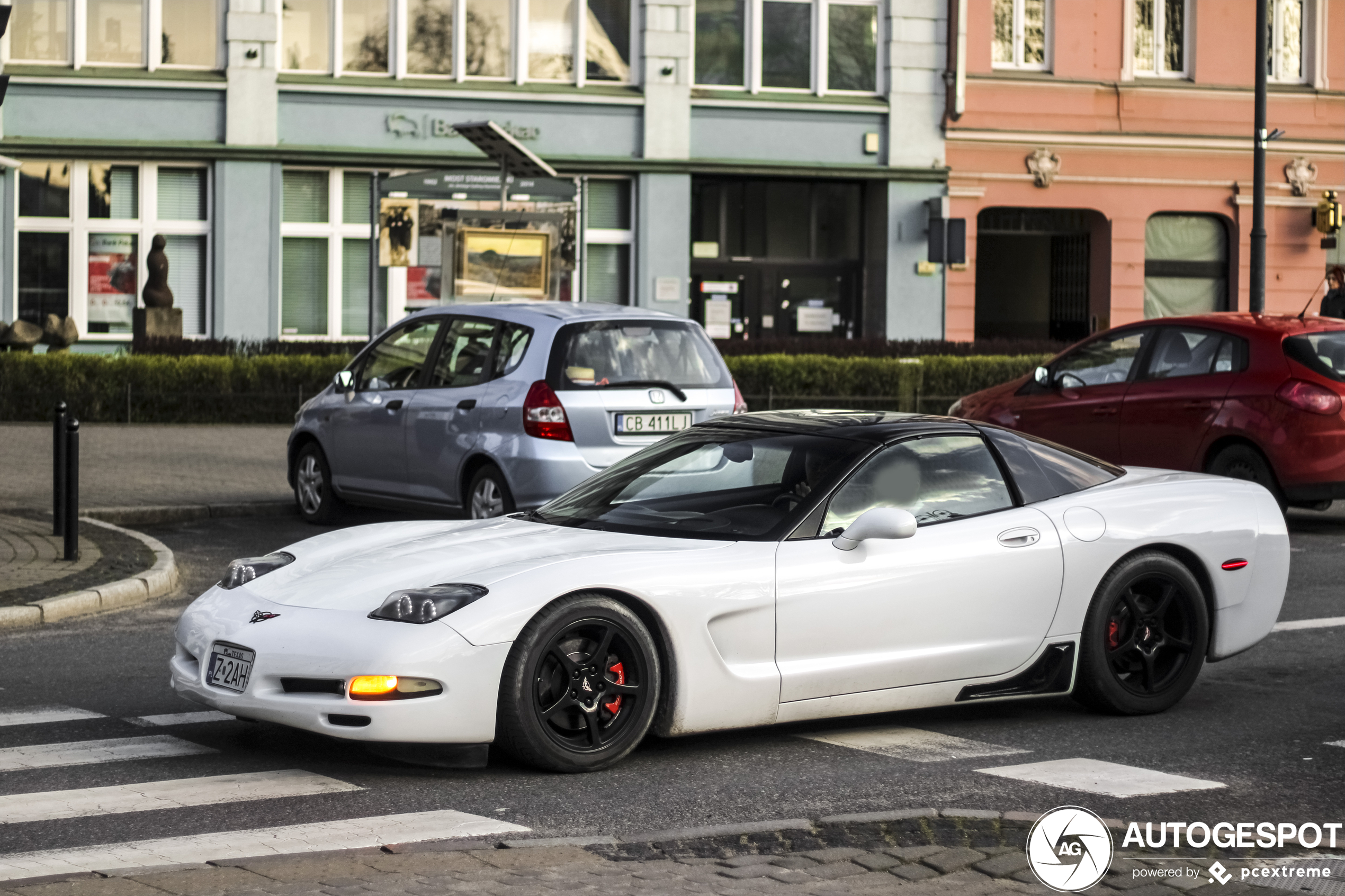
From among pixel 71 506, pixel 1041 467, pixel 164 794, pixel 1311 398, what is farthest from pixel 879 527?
pixel 1311 398

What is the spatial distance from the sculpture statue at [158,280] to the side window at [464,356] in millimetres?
14452

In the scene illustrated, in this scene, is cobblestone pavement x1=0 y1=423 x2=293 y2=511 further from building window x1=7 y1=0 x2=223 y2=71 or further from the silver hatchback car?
building window x1=7 y1=0 x2=223 y2=71

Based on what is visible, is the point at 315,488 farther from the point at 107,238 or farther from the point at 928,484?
the point at 107,238

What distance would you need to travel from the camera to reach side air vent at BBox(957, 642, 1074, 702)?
282 inches

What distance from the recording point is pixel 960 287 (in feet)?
104

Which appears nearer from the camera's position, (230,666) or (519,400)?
(230,666)

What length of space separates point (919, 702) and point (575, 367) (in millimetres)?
5579

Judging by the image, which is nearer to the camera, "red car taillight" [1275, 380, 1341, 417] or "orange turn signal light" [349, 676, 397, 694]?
Result: "orange turn signal light" [349, 676, 397, 694]

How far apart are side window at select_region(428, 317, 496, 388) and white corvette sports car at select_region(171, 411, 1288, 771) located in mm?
4960

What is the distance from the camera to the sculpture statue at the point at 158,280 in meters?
26.4

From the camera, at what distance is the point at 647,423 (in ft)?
40.1

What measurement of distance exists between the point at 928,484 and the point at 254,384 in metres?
18.1

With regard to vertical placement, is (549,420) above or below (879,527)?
above

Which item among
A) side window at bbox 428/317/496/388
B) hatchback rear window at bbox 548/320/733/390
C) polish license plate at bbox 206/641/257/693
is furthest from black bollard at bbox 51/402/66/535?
polish license plate at bbox 206/641/257/693
